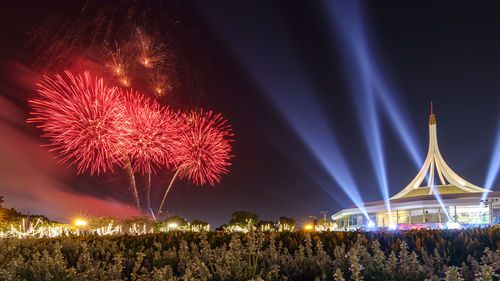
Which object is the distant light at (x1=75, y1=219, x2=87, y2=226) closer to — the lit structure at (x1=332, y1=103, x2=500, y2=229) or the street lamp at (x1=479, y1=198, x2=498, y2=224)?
the lit structure at (x1=332, y1=103, x2=500, y2=229)

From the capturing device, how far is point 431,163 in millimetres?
70125

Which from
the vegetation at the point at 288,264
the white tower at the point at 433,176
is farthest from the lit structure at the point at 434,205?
the vegetation at the point at 288,264

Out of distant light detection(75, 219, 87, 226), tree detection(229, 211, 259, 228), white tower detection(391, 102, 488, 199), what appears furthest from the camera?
tree detection(229, 211, 259, 228)

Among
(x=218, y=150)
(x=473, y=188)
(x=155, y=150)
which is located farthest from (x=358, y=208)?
(x=155, y=150)

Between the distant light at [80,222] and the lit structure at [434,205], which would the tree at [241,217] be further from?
the distant light at [80,222]

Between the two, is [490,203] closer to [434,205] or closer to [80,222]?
[434,205]

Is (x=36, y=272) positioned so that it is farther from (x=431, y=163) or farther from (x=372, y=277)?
(x=431, y=163)

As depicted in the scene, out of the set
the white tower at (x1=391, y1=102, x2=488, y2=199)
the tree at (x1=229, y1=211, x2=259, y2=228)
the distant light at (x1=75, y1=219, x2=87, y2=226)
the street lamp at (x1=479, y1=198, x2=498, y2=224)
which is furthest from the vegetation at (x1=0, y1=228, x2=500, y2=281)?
the tree at (x1=229, y1=211, x2=259, y2=228)

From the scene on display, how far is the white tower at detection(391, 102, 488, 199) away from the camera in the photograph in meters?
61.1

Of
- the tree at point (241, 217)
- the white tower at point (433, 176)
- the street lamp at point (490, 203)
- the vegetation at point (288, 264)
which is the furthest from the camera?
the tree at point (241, 217)

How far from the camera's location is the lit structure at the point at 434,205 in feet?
169

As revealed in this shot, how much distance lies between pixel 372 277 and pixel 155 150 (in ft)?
78.0

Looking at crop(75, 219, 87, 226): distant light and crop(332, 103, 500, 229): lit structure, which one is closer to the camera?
crop(75, 219, 87, 226): distant light

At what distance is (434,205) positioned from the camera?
172 ft
